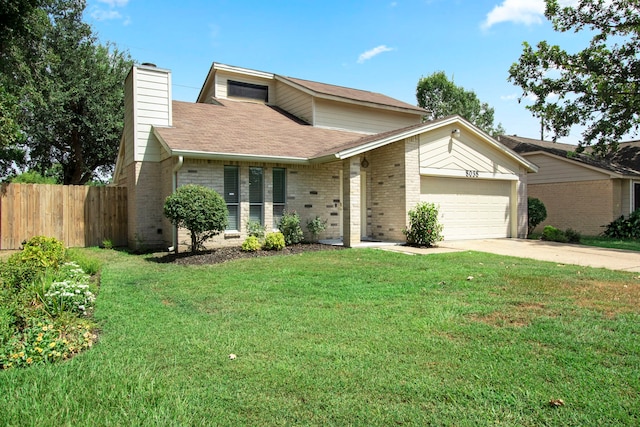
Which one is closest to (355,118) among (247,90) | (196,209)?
(247,90)

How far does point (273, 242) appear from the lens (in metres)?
11.4

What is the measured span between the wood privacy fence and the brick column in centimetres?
813

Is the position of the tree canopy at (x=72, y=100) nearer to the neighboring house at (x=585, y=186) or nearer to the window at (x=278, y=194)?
the window at (x=278, y=194)

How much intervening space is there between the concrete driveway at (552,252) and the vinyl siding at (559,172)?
26.9 ft

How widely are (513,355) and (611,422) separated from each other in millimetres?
1138

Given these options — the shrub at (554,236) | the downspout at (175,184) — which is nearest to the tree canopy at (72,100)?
the downspout at (175,184)

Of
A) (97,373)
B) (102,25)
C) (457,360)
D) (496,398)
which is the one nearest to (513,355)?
(457,360)

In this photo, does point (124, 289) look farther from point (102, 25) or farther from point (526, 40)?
point (102, 25)

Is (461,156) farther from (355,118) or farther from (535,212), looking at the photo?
(355,118)

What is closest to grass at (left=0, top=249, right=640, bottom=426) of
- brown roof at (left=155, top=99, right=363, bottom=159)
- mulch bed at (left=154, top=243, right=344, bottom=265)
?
mulch bed at (left=154, top=243, right=344, bottom=265)

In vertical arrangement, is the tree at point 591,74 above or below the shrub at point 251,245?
above

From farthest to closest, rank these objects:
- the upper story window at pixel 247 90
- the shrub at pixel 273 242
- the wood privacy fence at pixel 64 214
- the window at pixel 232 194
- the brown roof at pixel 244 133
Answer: the upper story window at pixel 247 90 → the wood privacy fence at pixel 64 214 → the window at pixel 232 194 → the brown roof at pixel 244 133 → the shrub at pixel 273 242

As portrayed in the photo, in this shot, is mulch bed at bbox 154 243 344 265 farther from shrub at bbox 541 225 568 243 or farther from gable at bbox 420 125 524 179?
shrub at bbox 541 225 568 243

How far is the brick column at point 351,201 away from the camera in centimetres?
1198
